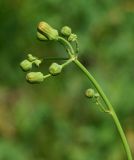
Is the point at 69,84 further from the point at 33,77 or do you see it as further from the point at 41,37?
the point at 33,77

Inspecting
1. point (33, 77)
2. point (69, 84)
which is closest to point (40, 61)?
point (33, 77)

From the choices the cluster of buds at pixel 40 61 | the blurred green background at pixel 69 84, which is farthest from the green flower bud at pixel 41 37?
the blurred green background at pixel 69 84

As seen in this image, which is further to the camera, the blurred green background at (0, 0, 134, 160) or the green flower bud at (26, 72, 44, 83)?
the blurred green background at (0, 0, 134, 160)

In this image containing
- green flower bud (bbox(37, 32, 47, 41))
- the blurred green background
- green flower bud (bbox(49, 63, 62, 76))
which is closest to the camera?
green flower bud (bbox(49, 63, 62, 76))

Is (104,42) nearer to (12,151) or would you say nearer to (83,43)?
(83,43)

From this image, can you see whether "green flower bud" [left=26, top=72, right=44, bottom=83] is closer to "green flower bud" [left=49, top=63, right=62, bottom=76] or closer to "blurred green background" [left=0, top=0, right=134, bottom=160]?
"green flower bud" [left=49, top=63, right=62, bottom=76]

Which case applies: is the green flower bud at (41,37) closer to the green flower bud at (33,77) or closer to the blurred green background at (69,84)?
the green flower bud at (33,77)

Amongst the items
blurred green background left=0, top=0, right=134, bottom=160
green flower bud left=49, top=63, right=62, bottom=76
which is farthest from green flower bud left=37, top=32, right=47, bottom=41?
blurred green background left=0, top=0, right=134, bottom=160

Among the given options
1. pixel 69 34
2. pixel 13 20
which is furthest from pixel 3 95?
pixel 69 34
